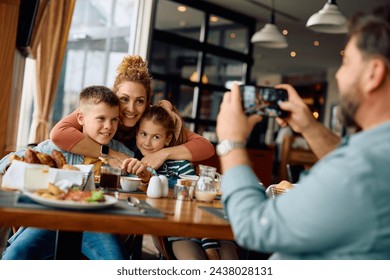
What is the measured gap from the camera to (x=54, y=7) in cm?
542

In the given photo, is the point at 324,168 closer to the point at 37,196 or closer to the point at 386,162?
the point at 386,162

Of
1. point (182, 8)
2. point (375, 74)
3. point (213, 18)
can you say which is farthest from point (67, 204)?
point (213, 18)

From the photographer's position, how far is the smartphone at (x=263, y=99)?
1272 mm

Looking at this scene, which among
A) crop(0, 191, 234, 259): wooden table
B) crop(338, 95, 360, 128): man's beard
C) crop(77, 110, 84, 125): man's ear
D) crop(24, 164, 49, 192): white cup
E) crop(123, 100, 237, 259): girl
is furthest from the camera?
crop(77, 110, 84, 125): man's ear

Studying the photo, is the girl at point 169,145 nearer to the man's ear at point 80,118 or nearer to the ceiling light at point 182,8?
the man's ear at point 80,118

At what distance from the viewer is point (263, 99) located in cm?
131

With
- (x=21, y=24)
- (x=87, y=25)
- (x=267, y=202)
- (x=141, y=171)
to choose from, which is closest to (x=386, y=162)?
(x=267, y=202)

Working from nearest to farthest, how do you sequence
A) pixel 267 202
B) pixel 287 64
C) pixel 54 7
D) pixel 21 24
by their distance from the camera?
pixel 267 202, pixel 21 24, pixel 54 7, pixel 287 64

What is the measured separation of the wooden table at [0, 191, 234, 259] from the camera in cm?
121

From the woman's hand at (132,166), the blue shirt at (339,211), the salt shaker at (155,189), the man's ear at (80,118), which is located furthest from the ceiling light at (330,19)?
the blue shirt at (339,211)

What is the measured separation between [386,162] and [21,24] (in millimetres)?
3430

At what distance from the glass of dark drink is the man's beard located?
101 centimetres

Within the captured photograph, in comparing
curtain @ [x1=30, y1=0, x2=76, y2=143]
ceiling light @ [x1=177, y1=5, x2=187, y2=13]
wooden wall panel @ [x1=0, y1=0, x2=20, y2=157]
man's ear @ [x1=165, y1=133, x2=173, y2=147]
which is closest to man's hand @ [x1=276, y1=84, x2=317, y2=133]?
man's ear @ [x1=165, y1=133, x2=173, y2=147]

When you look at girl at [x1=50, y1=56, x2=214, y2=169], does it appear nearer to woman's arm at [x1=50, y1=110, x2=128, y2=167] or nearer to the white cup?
woman's arm at [x1=50, y1=110, x2=128, y2=167]
